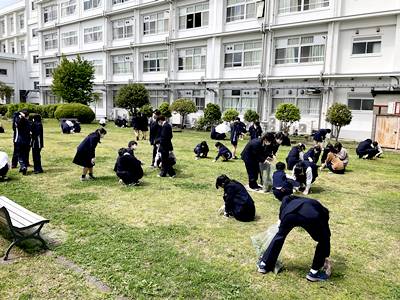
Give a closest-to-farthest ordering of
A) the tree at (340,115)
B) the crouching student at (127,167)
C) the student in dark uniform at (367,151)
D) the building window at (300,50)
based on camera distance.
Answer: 1. the crouching student at (127,167)
2. the student in dark uniform at (367,151)
3. the tree at (340,115)
4. the building window at (300,50)

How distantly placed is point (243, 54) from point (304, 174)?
19.4 metres

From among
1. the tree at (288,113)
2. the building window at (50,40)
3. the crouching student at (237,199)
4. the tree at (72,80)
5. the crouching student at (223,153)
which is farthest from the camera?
the building window at (50,40)

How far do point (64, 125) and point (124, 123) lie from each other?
7.18 metres

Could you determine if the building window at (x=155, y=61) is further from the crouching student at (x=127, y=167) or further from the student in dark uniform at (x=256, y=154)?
the student in dark uniform at (x=256, y=154)

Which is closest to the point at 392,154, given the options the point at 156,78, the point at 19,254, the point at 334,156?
the point at 334,156

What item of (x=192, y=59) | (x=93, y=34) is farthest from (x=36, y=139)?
(x=93, y=34)

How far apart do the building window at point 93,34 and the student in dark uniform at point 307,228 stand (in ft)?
118

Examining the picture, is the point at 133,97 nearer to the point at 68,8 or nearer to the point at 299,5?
the point at 299,5

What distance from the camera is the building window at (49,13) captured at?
42.8 m

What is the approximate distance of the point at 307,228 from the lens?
4.41 m

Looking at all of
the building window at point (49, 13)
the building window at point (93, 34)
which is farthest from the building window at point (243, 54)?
the building window at point (49, 13)

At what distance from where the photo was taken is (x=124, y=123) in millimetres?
28641

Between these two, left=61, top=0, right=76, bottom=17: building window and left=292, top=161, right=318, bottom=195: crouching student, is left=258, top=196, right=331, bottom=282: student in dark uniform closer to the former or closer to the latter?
left=292, top=161, right=318, bottom=195: crouching student

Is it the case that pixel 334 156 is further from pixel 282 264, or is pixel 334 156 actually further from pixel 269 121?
pixel 269 121
